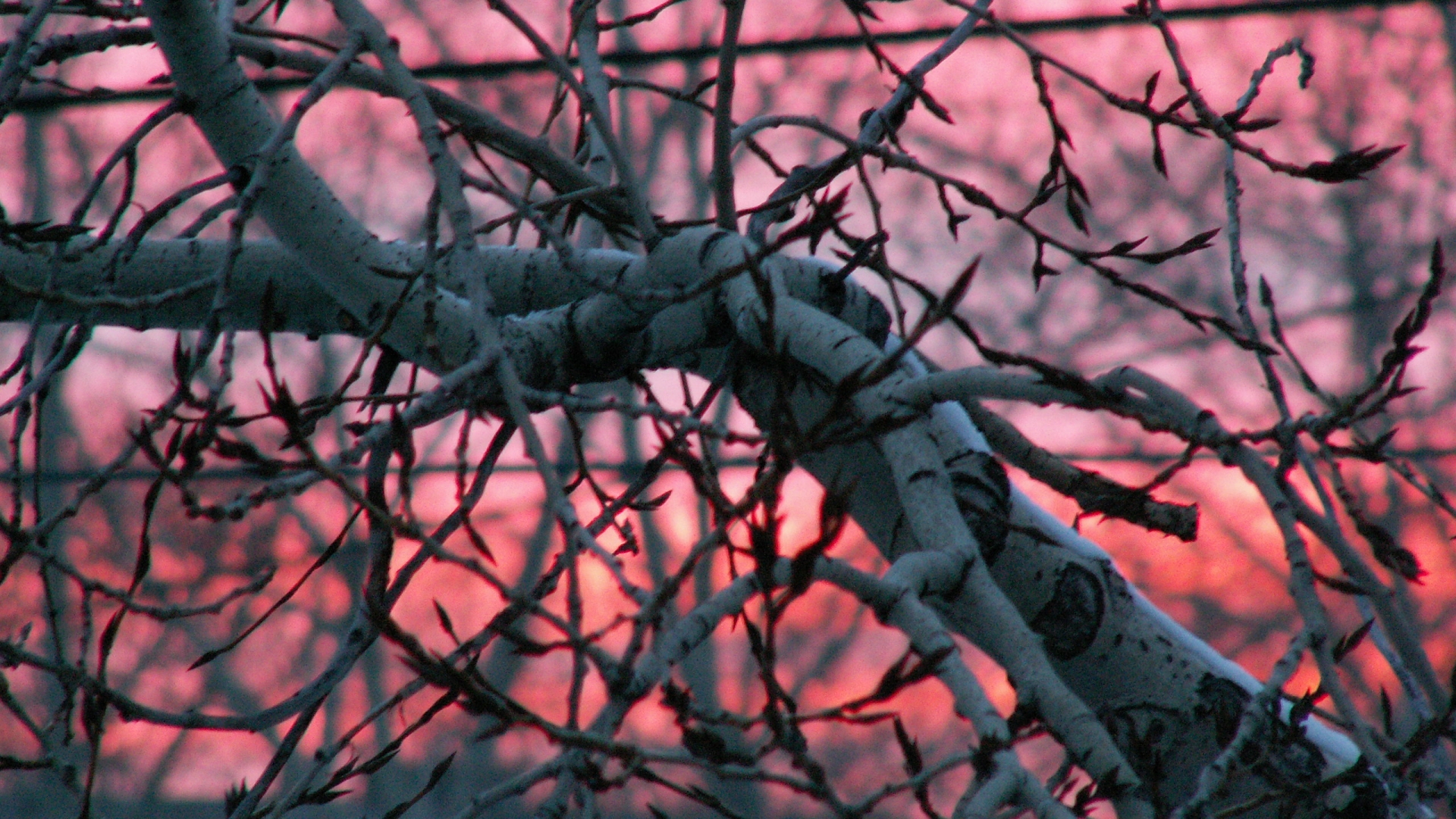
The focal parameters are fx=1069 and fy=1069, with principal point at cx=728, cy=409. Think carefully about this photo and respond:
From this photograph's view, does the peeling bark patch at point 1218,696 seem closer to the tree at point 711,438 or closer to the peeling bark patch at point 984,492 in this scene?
the tree at point 711,438

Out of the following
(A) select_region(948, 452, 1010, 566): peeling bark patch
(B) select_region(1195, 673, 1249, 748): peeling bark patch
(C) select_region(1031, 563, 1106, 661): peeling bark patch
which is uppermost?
(A) select_region(948, 452, 1010, 566): peeling bark patch

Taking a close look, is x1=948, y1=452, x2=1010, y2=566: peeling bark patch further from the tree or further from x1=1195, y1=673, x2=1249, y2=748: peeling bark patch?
x1=1195, y1=673, x2=1249, y2=748: peeling bark patch

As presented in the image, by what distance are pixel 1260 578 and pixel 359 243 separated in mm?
2882

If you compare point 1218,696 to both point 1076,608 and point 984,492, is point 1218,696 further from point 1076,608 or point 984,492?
point 984,492

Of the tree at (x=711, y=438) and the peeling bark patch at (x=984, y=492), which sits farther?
the peeling bark patch at (x=984, y=492)

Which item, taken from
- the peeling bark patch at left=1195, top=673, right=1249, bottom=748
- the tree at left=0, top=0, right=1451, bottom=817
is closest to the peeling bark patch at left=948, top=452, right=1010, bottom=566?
the tree at left=0, top=0, right=1451, bottom=817

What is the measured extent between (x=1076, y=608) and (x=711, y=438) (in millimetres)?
422

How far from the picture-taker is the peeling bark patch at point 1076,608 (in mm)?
923

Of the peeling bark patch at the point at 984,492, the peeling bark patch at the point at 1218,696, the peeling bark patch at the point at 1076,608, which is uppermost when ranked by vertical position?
the peeling bark patch at the point at 984,492

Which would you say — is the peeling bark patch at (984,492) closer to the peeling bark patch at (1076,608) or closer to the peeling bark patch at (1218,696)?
the peeling bark patch at (1076,608)

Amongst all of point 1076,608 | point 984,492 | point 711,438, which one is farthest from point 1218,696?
point 711,438

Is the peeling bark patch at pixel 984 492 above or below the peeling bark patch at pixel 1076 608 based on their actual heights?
above

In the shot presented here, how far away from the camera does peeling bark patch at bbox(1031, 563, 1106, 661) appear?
92cm

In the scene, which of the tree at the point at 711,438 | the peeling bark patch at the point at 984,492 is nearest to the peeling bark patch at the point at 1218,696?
the tree at the point at 711,438
